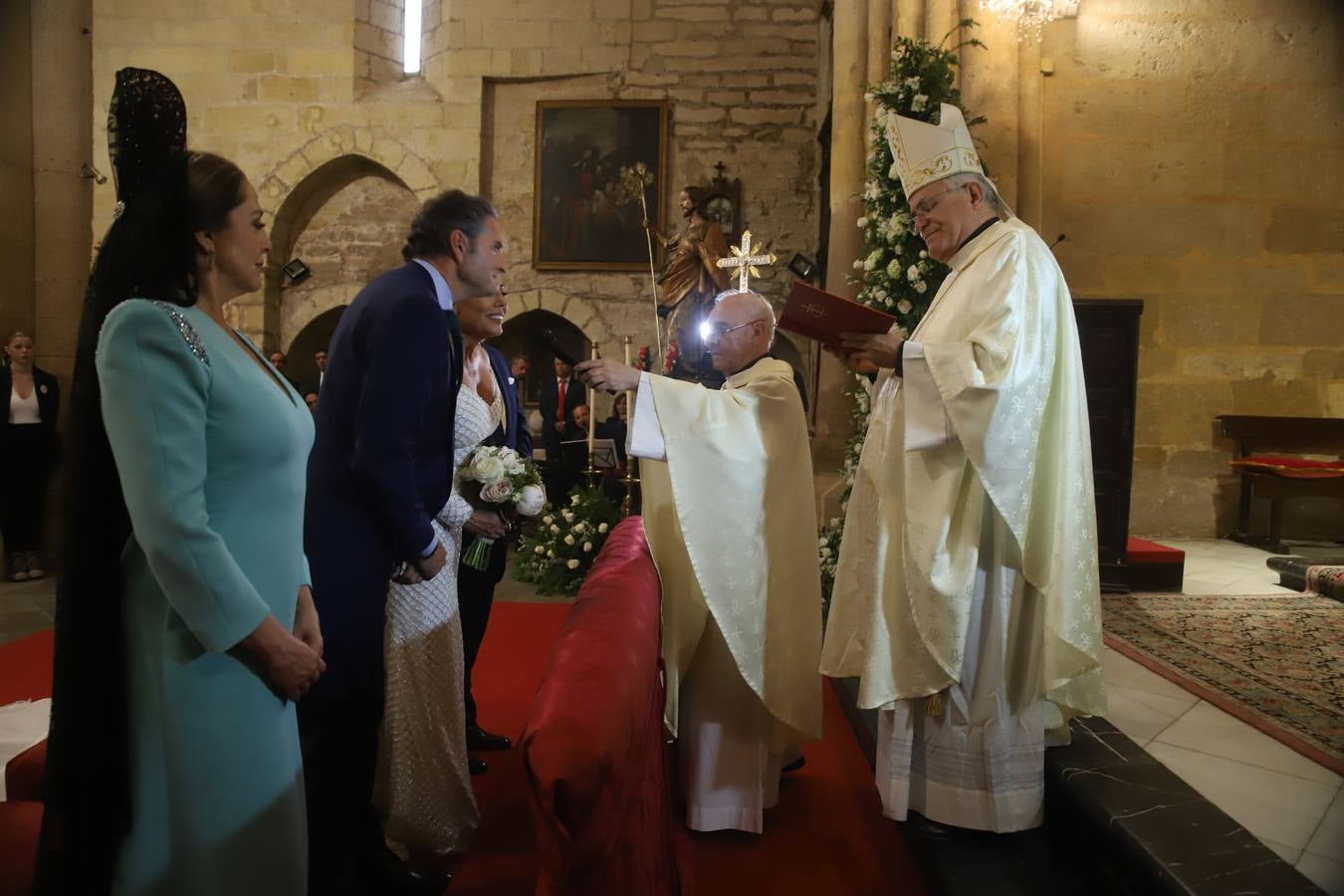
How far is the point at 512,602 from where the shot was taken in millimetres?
5520

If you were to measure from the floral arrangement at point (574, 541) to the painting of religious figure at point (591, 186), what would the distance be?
488 centimetres

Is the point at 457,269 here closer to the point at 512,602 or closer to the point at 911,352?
the point at 911,352

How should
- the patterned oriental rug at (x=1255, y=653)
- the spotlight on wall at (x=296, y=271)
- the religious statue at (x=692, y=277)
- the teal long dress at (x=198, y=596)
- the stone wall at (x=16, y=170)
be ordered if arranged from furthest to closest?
the spotlight on wall at (x=296, y=271)
the stone wall at (x=16, y=170)
the religious statue at (x=692, y=277)
the patterned oriental rug at (x=1255, y=653)
the teal long dress at (x=198, y=596)

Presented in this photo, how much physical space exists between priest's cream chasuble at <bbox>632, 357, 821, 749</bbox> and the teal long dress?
51.0 inches

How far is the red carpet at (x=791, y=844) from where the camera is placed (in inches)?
86.7

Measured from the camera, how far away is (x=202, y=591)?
1.10 m

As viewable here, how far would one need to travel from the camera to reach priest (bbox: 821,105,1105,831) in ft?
6.55

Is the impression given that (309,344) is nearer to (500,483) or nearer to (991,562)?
(500,483)

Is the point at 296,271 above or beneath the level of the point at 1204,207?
beneath

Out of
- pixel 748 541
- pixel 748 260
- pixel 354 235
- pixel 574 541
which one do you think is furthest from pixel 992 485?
pixel 354 235

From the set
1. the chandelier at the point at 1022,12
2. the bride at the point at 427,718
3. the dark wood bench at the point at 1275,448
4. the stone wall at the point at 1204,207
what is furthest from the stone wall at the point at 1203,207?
the bride at the point at 427,718

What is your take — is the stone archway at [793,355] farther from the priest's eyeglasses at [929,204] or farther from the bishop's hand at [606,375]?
the bishop's hand at [606,375]

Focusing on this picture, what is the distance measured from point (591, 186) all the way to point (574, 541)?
5868 mm

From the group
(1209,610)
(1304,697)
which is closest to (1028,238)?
(1304,697)
